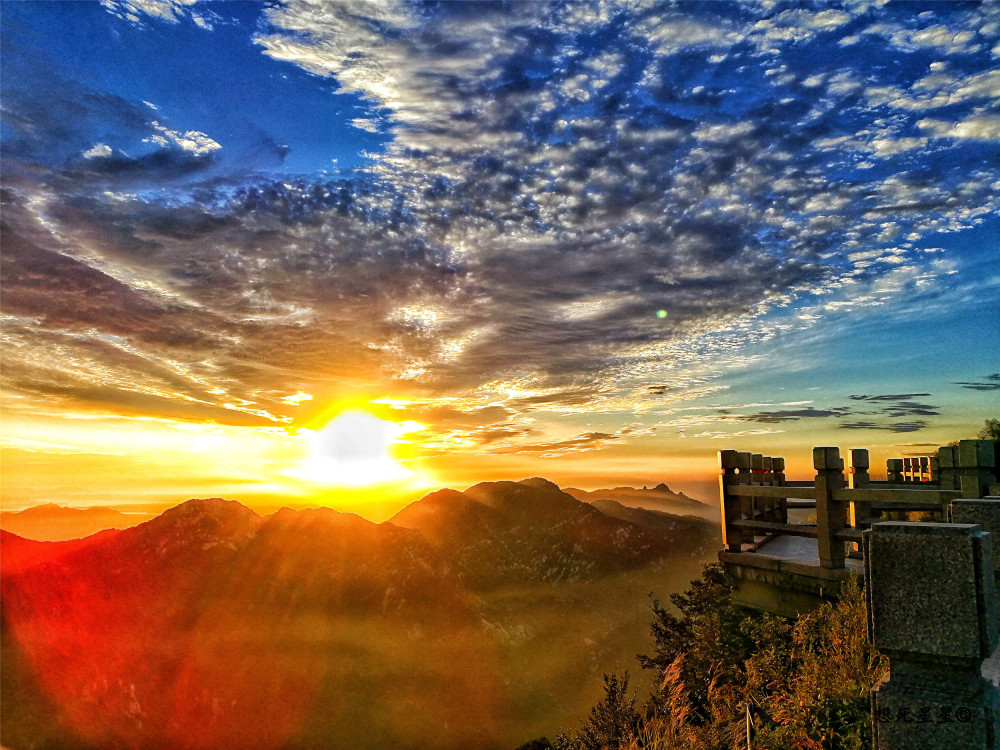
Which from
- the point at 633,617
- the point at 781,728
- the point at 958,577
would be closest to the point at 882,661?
the point at 781,728

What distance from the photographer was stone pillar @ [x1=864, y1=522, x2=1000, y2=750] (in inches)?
117

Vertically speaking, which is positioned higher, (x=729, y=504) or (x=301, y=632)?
(x=729, y=504)

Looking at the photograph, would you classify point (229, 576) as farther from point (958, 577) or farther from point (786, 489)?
point (958, 577)

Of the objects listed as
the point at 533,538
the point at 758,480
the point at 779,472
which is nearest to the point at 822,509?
the point at 758,480

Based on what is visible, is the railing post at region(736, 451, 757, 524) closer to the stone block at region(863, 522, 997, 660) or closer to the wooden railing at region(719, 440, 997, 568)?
the wooden railing at region(719, 440, 997, 568)

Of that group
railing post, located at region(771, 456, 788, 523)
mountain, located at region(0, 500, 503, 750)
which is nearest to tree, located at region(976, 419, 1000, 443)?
railing post, located at region(771, 456, 788, 523)

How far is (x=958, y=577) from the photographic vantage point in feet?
9.89

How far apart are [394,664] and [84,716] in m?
25.2

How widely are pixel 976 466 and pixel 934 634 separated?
22.9ft

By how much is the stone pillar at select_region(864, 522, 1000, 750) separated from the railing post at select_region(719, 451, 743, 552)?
311 inches

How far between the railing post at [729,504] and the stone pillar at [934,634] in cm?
791

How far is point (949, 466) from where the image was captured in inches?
340

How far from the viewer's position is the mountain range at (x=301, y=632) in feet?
152

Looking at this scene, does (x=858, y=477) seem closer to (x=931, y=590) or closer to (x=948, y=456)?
(x=948, y=456)
